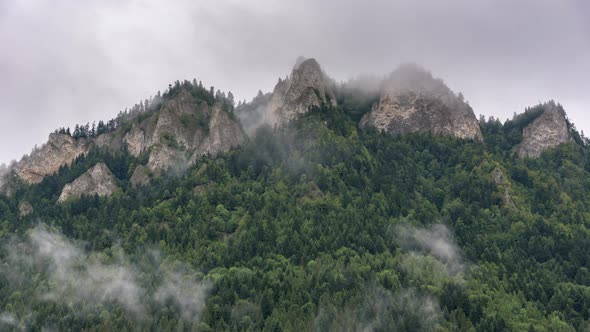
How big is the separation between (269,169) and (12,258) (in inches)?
2795

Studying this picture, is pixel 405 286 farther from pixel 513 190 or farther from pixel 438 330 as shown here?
pixel 513 190

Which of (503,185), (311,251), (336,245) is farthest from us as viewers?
(503,185)

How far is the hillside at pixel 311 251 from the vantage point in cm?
12738

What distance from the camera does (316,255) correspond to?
5842 inches

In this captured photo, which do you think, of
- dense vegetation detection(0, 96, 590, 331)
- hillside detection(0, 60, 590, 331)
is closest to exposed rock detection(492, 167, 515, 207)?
hillside detection(0, 60, 590, 331)

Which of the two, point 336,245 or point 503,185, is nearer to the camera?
point 336,245

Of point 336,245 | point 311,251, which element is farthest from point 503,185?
point 311,251

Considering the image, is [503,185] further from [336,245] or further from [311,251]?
[311,251]

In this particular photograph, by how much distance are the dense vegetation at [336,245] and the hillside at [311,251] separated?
38 cm

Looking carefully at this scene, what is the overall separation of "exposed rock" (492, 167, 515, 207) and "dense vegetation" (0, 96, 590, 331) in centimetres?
95

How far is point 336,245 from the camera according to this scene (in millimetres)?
151125

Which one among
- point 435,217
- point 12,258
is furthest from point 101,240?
point 435,217

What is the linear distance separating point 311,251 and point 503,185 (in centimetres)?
6361

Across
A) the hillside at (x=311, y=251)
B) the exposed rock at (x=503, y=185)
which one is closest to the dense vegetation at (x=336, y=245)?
the hillside at (x=311, y=251)
